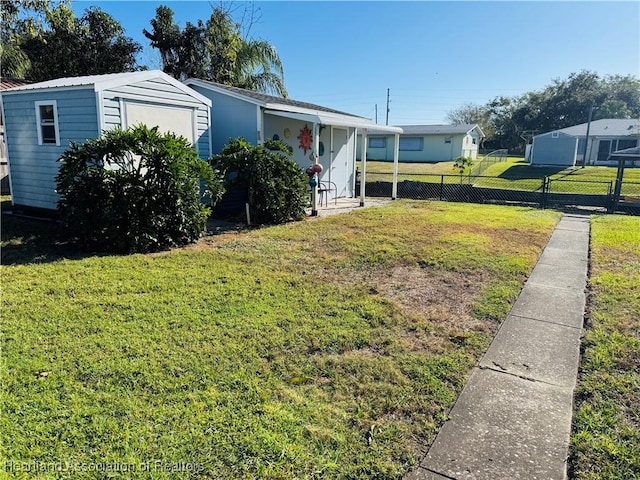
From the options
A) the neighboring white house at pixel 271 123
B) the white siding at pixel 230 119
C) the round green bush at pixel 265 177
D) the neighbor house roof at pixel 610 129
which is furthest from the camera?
the neighbor house roof at pixel 610 129

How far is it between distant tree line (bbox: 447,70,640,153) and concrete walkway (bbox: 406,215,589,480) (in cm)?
5145

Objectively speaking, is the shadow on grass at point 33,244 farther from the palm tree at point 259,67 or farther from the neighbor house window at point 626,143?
the neighbor house window at point 626,143

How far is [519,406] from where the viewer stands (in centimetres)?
288

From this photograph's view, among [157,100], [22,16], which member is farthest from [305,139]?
Answer: [22,16]

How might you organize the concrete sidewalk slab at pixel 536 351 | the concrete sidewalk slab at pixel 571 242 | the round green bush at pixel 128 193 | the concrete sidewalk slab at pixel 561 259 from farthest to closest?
the concrete sidewalk slab at pixel 571 242 < the concrete sidewalk slab at pixel 561 259 < the round green bush at pixel 128 193 < the concrete sidewalk slab at pixel 536 351

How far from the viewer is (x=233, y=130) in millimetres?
11055

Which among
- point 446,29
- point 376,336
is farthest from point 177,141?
point 446,29

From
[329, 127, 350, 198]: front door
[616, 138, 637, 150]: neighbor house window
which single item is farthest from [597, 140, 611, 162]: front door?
[329, 127, 350, 198]: front door

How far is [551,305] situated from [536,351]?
55.3 inches

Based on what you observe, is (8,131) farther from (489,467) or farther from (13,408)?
(489,467)

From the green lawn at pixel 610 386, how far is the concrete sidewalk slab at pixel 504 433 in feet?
0.34

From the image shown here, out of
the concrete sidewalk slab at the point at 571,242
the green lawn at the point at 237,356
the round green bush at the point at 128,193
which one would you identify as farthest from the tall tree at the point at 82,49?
the concrete sidewalk slab at the point at 571,242

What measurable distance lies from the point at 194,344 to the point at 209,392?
766mm

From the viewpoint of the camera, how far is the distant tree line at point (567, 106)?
2039 inches
